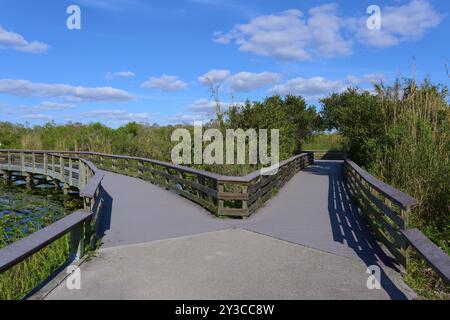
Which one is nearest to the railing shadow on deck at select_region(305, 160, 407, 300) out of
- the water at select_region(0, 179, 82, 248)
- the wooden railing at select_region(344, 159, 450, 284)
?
the wooden railing at select_region(344, 159, 450, 284)

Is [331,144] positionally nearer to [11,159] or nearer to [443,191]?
[11,159]

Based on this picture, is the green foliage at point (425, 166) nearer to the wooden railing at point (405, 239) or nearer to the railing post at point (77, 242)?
the wooden railing at point (405, 239)

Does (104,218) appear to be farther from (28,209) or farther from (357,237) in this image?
(28,209)

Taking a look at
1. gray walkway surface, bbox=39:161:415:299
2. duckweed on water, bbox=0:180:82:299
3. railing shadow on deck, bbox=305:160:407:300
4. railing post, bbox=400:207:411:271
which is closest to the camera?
gray walkway surface, bbox=39:161:415:299

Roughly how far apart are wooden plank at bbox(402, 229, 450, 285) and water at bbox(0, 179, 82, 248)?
22.8ft

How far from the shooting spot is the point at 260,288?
4.40 metres

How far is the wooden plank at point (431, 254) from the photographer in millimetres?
3566

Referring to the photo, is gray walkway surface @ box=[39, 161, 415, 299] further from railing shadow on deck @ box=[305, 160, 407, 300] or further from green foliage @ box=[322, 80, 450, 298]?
green foliage @ box=[322, 80, 450, 298]

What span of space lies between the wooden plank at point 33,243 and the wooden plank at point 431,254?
3698 mm

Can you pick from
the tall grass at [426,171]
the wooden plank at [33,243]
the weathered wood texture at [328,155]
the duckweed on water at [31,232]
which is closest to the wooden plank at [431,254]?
the tall grass at [426,171]

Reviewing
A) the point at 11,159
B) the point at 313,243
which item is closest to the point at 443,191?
the point at 313,243

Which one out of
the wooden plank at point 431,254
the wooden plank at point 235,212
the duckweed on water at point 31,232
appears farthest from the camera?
the wooden plank at point 235,212

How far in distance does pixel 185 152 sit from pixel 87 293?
1094 cm

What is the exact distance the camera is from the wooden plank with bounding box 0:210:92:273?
3635mm
